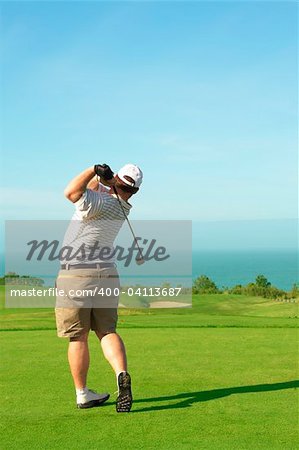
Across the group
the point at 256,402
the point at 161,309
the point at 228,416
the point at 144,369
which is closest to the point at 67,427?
the point at 228,416

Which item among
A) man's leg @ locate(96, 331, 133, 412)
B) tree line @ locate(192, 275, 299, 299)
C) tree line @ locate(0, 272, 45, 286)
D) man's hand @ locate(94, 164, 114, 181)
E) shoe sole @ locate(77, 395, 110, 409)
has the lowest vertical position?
shoe sole @ locate(77, 395, 110, 409)

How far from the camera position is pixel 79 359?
483cm

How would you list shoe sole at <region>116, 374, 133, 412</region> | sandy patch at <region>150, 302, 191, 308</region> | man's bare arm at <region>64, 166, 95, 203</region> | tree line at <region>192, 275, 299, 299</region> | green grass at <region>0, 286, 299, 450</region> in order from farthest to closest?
tree line at <region>192, 275, 299, 299</region> < sandy patch at <region>150, 302, 191, 308</region> < man's bare arm at <region>64, 166, 95, 203</region> < shoe sole at <region>116, 374, 133, 412</region> < green grass at <region>0, 286, 299, 450</region>

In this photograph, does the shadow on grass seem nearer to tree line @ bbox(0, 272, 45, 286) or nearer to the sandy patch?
the sandy patch

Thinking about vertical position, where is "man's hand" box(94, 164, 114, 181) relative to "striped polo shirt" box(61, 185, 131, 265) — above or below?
above

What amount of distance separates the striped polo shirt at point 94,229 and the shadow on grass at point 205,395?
1058 mm

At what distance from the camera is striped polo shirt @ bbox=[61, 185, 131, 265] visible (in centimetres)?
469

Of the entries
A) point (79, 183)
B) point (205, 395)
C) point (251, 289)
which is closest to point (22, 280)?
point (251, 289)

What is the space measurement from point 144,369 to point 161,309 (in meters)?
6.79

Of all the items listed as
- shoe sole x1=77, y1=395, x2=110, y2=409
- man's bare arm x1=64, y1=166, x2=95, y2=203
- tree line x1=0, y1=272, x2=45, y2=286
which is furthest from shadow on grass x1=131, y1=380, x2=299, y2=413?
tree line x1=0, y1=272, x2=45, y2=286

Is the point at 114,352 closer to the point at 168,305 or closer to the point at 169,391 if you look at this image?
the point at 169,391

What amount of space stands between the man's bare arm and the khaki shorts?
62 cm

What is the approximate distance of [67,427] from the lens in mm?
3951

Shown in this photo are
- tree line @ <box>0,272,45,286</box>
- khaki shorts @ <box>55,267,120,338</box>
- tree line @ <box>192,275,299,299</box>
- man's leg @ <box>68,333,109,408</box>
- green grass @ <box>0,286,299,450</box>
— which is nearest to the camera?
green grass @ <box>0,286,299,450</box>
